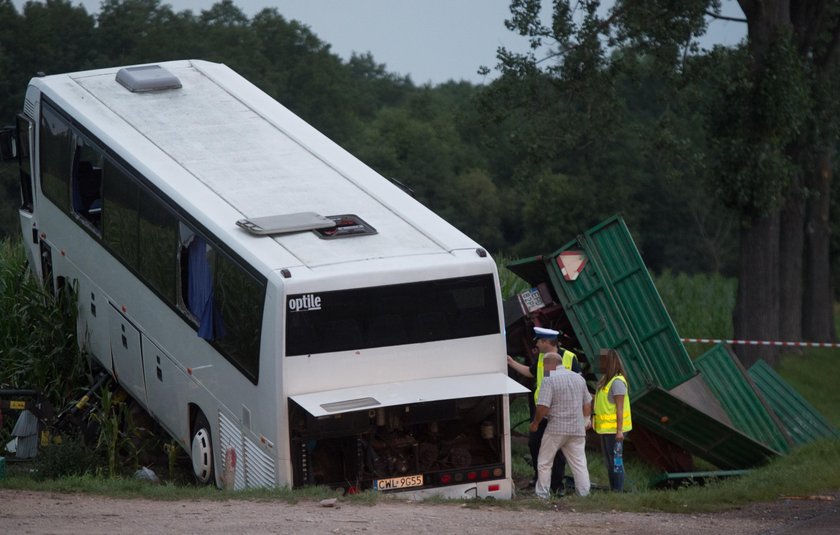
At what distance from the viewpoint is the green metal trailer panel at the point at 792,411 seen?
16.0 m

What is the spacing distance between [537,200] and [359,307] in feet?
123

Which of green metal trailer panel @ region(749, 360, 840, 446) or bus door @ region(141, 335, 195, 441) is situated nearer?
bus door @ region(141, 335, 195, 441)

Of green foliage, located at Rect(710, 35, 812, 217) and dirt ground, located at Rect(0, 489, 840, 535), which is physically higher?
green foliage, located at Rect(710, 35, 812, 217)

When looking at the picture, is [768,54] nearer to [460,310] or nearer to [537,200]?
[460,310]

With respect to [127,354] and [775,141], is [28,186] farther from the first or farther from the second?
[775,141]

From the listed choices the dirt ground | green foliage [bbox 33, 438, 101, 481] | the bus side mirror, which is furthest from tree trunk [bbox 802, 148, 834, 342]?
green foliage [bbox 33, 438, 101, 481]

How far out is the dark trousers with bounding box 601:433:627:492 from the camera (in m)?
13.2

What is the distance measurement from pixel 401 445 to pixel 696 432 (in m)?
3.86

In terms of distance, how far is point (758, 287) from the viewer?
79.7ft

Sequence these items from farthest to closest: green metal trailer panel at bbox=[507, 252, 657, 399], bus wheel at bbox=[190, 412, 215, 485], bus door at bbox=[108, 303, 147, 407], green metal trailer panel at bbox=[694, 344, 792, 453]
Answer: green metal trailer panel at bbox=[694, 344, 792, 453] < green metal trailer panel at bbox=[507, 252, 657, 399] < bus door at bbox=[108, 303, 147, 407] < bus wheel at bbox=[190, 412, 215, 485]

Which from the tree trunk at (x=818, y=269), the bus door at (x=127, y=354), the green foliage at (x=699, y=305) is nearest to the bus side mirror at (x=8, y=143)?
the bus door at (x=127, y=354)

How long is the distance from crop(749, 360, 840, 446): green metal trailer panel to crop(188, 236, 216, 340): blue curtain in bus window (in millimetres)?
6820

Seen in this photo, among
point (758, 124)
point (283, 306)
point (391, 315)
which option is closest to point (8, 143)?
point (283, 306)

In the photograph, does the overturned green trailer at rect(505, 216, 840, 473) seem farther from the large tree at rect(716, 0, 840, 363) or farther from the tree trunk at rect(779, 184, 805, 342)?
the tree trunk at rect(779, 184, 805, 342)
